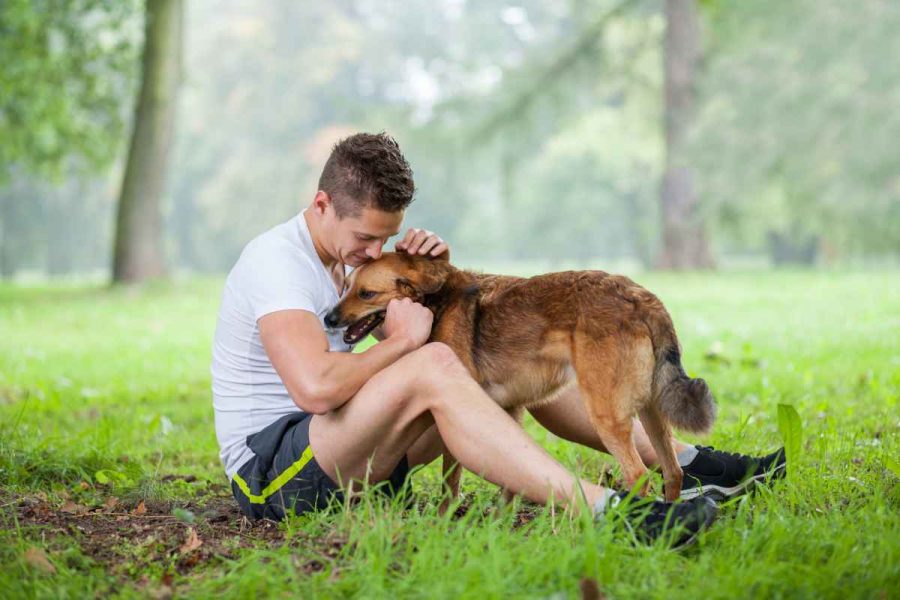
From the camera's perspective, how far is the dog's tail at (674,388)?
3430 millimetres

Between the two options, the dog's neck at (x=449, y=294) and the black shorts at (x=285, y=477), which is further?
the dog's neck at (x=449, y=294)

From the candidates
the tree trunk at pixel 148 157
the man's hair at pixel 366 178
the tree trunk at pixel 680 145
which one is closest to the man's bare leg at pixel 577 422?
the man's hair at pixel 366 178

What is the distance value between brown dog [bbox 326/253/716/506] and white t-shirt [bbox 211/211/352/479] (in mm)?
342

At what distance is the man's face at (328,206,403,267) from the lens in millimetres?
3805

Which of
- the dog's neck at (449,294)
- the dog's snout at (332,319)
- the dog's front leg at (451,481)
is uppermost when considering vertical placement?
the dog's neck at (449,294)

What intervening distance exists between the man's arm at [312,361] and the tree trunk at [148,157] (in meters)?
13.8

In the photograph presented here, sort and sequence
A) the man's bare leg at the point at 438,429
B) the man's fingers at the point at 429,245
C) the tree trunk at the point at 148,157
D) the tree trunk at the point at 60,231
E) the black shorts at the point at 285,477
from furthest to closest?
the tree trunk at the point at 60,231, the tree trunk at the point at 148,157, the man's fingers at the point at 429,245, the black shorts at the point at 285,477, the man's bare leg at the point at 438,429

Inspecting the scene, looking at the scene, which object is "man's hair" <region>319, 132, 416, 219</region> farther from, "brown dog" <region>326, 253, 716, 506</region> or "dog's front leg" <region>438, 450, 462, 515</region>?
"dog's front leg" <region>438, 450, 462, 515</region>

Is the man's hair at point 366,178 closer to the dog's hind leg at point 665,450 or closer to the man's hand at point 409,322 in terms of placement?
the man's hand at point 409,322

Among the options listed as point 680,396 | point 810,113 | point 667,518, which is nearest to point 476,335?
point 680,396

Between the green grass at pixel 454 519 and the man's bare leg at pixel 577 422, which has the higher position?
the man's bare leg at pixel 577 422

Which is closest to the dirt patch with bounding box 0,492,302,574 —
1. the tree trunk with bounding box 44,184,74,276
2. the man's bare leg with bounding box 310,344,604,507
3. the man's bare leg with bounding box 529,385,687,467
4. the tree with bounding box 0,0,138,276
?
the man's bare leg with bounding box 310,344,604,507

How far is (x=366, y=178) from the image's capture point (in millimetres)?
3719

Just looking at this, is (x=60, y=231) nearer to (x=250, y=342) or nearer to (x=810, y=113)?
(x=810, y=113)
